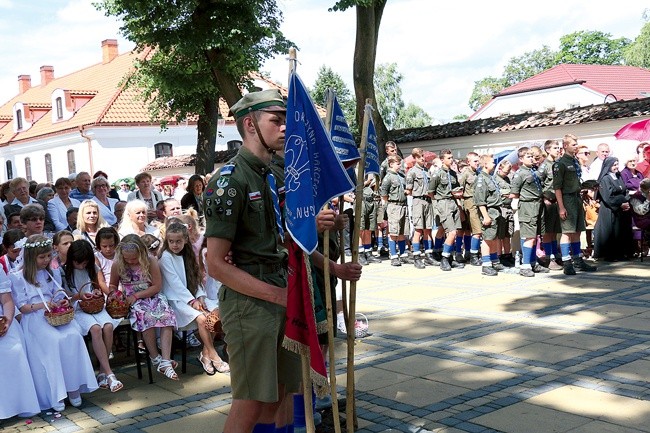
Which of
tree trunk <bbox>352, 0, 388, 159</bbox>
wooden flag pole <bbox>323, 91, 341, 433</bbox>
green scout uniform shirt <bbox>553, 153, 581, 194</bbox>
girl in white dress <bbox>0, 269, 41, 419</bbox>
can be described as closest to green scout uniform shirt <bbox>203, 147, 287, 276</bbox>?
wooden flag pole <bbox>323, 91, 341, 433</bbox>

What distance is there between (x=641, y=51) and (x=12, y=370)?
4880cm

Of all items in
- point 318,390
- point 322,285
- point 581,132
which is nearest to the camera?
point 318,390

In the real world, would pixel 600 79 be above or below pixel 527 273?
above

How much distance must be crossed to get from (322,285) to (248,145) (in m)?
1.41

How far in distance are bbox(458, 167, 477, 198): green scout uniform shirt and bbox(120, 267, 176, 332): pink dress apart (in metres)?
6.85

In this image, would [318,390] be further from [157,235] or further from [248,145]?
[157,235]

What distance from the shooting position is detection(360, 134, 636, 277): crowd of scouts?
36.1 feet

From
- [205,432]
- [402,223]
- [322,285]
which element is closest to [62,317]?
[205,432]

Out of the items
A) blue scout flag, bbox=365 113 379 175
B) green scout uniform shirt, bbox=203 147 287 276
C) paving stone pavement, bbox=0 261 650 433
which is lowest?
paving stone pavement, bbox=0 261 650 433

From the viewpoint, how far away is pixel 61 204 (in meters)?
9.64

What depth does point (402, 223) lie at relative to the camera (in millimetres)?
13461

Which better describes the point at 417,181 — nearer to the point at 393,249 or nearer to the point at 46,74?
the point at 393,249

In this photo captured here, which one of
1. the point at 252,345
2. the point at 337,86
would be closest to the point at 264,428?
the point at 252,345

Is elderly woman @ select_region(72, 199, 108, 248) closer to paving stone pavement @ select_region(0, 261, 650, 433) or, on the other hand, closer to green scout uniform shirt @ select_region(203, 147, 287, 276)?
paving stone pavement @ select_region(0, 261, 650, 433)
